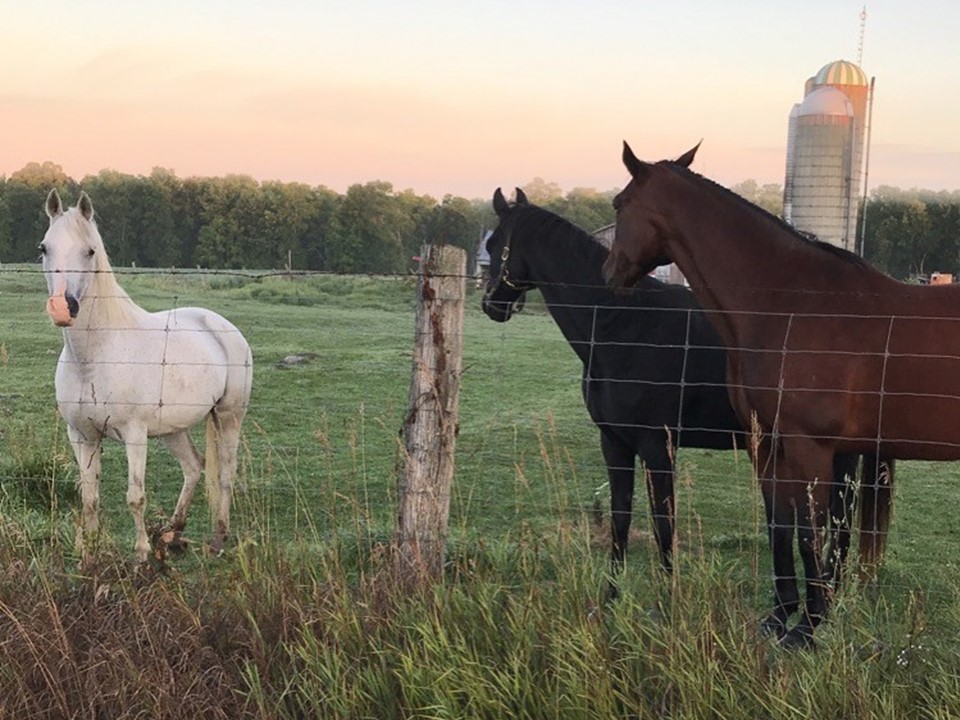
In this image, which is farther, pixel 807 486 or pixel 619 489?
pixel 619 489

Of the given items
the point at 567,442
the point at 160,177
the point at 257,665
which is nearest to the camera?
the point at 257,665

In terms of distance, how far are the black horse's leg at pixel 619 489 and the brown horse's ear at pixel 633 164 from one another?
4.53 feet

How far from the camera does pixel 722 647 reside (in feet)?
8.21

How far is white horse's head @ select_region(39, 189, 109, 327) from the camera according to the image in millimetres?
4020

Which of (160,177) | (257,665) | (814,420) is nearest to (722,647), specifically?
(814,420)

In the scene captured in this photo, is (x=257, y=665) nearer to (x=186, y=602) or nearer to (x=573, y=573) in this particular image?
(x=186, y=602)

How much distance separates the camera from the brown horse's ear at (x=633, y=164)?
3.70m

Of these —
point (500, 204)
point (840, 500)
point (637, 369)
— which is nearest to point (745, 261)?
point (637, 369)

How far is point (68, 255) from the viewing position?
414 cm

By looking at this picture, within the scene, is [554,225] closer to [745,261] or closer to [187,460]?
[745,261]

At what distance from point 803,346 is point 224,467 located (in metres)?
3.44

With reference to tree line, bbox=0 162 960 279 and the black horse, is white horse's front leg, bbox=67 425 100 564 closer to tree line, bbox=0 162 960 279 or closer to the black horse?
the black horse

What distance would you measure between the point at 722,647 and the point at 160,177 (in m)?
44.4

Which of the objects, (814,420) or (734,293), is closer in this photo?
(814,420)
